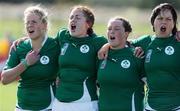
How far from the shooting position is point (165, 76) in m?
9.51

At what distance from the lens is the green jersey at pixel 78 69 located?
9.93 meters

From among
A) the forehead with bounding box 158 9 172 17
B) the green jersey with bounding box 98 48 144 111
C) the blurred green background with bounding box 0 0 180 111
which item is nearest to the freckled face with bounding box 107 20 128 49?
the green jersey with bounding box 98 48 144 111

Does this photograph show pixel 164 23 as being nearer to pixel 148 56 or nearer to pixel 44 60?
pixel 148 56

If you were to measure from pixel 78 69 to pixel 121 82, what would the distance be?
0.62 m

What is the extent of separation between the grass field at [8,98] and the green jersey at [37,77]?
5.82m

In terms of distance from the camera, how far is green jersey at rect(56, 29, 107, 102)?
993cm

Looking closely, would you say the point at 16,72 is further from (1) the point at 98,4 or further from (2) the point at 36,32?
(1) the point at 98,4

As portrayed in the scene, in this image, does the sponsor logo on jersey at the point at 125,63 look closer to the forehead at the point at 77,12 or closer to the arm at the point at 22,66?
the forehead at the point at 77,12

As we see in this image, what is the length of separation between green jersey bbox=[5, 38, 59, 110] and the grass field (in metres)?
5.82

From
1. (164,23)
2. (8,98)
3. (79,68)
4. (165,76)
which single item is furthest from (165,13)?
(8,98)

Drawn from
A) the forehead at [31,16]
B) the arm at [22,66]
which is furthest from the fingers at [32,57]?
the forehead at [31,16]

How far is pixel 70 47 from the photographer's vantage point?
1008cm

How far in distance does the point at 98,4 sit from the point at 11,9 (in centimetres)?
585

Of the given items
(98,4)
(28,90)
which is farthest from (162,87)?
(98,4)
